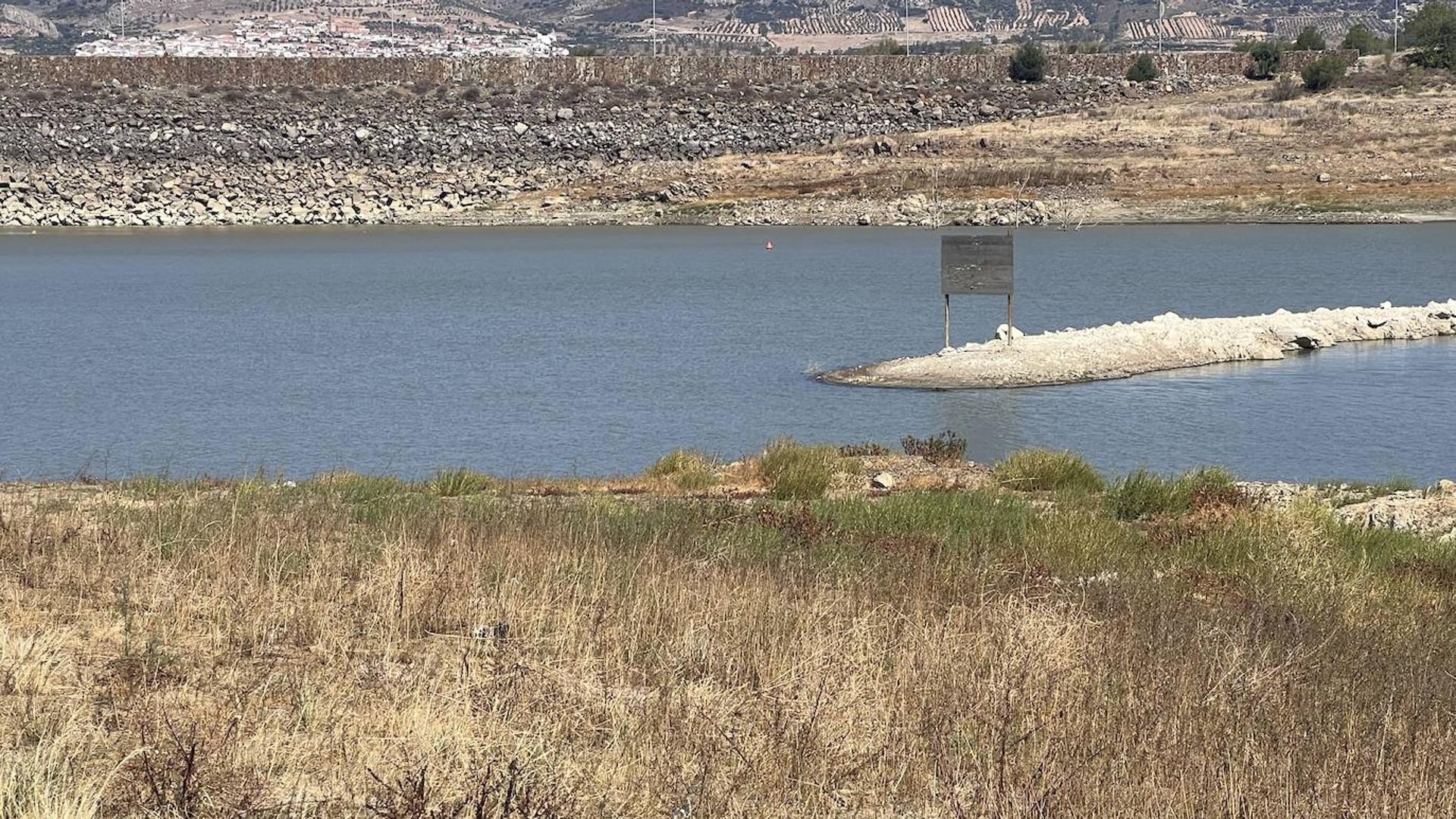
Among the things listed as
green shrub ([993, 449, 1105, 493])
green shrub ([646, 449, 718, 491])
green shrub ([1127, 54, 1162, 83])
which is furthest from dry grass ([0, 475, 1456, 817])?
green shrub ([1127, 54, 1162, 83])

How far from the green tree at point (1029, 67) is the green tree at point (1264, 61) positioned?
11808 millimetres

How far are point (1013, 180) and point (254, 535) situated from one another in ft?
243

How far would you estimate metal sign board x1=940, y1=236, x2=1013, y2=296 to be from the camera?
108ft

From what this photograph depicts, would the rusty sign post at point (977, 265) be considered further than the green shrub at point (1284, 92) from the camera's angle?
No

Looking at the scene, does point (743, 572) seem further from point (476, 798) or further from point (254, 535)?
point (476, 798)

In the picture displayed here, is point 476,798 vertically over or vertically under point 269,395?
over

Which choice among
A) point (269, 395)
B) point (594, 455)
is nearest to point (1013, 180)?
point (269, 395)

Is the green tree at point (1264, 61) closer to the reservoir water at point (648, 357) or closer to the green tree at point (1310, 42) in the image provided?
the green tree at point (1310, 42)

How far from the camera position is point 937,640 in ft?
30.1

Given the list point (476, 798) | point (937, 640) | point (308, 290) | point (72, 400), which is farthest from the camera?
point (308, 290)

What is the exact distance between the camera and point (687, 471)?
19656 millimetres

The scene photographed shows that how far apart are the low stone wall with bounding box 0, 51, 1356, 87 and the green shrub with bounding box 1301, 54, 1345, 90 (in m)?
8.60

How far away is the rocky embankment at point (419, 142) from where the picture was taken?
89.9 meters

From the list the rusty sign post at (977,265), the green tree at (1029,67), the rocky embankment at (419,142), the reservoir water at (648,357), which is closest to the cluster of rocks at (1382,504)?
the reservoir water at (648,357)
